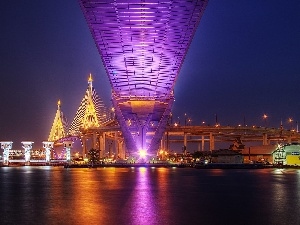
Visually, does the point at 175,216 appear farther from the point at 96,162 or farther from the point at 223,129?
the point at 223,129

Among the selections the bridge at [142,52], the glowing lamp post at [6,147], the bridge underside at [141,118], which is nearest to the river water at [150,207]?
the bridge at [142,52]

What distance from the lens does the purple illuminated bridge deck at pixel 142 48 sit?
5919cm

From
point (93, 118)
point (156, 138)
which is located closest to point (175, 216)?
point (156, 138)

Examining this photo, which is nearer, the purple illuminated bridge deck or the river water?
the river water

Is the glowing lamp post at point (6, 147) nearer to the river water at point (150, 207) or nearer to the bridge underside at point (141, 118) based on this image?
the bridge underside at point (141, 118)

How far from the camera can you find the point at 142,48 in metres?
70.8

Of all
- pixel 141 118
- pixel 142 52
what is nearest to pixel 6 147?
pixel 141 118

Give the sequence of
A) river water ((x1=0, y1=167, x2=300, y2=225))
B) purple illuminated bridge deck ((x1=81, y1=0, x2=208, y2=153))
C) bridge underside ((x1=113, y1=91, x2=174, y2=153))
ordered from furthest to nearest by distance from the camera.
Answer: bridge underside ((x1=113, y1=91, x2=174, y2=153)) → purple illuminated bridge deck ((x1=81, y1=0, x2=208, y2=153)) → river water ((x1=0, y1=167, x2=300, y2=225))

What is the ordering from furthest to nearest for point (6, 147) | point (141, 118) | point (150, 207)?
point (6, 147) → point (141, 118) → point (150, 207)

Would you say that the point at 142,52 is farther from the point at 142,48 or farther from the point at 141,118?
the point at 141,118

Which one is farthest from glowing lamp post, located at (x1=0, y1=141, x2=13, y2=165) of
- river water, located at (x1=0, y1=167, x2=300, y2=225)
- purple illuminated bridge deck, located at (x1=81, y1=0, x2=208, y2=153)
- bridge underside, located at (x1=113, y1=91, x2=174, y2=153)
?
river water, located at (x1=0, y1=167, x2=300, y2=225)

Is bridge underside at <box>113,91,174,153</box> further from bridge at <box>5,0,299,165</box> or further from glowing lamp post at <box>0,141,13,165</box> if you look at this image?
glowing lamp post at <box>0,141,13,165</box>

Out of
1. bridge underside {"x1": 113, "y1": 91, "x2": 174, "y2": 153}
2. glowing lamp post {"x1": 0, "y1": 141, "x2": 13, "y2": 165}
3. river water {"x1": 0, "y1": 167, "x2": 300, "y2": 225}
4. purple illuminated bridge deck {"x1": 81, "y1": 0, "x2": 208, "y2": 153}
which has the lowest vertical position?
river water {"x1": 0, "y1": 167, "x2": 300, "y2": 225}

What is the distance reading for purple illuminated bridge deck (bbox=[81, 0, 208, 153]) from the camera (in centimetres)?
5919
